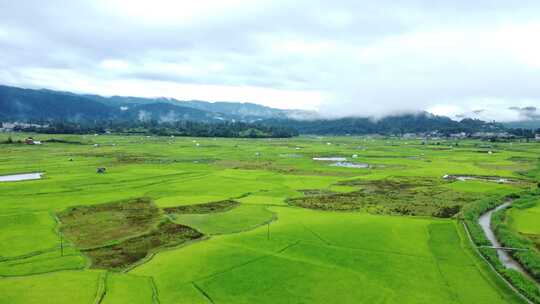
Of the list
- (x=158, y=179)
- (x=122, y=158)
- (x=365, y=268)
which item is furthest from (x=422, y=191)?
(x=122, y=158)

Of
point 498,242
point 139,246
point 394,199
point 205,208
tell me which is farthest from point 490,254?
point 205,208

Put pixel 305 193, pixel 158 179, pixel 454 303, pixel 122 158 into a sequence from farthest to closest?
pixel 122 158 → pixel 158 179 → pixel 305 193 → pixel 454 303

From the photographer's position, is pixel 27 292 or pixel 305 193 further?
pixel 305 193

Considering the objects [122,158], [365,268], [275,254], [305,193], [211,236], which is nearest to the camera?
[365,268]

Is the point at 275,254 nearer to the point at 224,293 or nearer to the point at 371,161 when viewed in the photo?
the point at 224,293

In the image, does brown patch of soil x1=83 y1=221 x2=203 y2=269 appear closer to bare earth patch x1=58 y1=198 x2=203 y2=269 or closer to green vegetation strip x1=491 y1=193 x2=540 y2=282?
bare earth patch x1=58 y1=198 x2=203 y2=269
